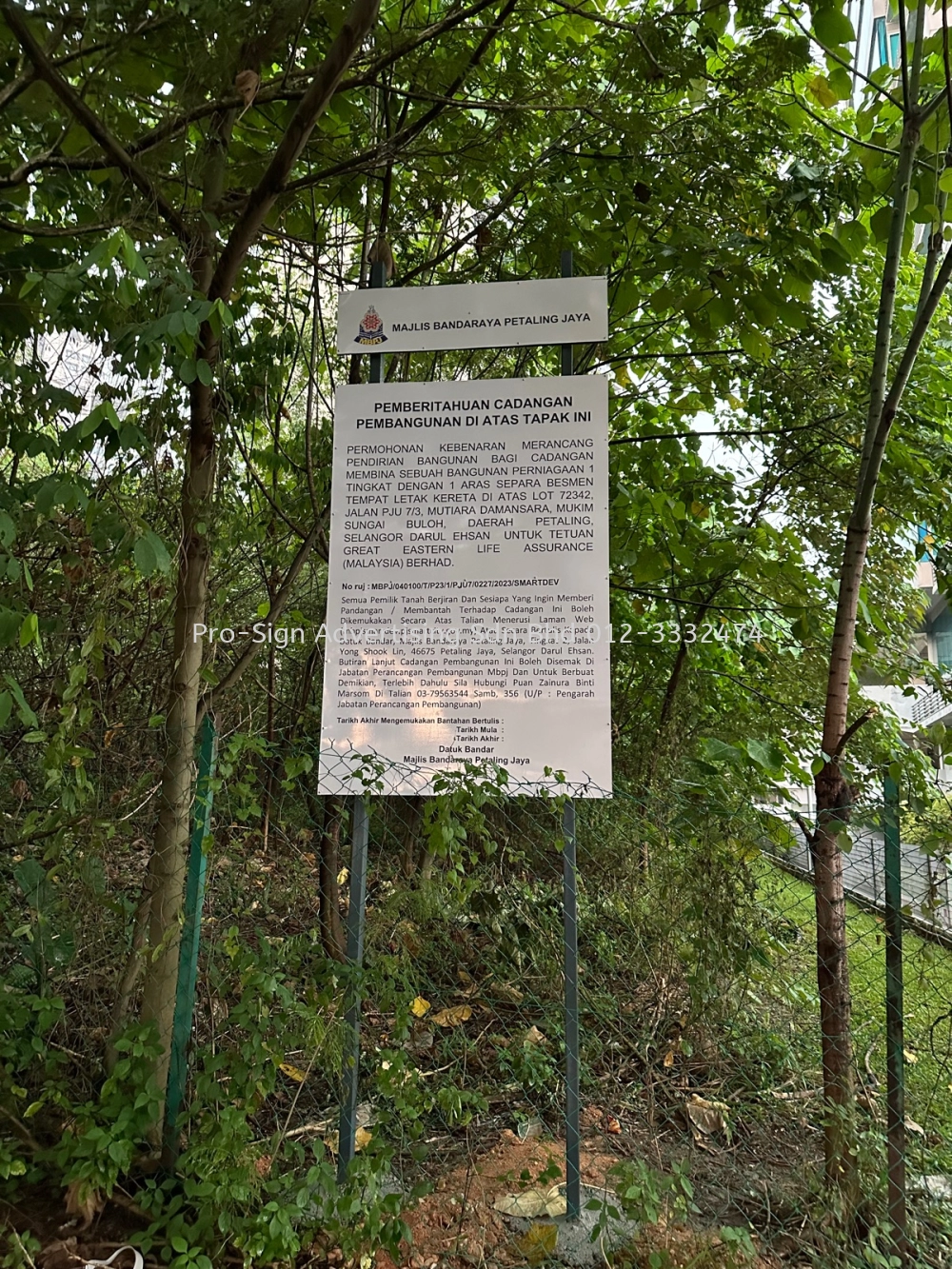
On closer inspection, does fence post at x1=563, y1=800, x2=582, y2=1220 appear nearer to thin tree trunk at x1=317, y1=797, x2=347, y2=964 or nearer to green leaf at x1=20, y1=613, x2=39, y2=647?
thin tree trunk at x1=317, y1=797, x2=347, y2=964

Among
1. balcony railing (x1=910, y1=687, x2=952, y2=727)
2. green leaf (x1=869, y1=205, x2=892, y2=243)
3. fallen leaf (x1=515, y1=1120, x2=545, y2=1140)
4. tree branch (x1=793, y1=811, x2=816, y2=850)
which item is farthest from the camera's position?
balcony railing (x1=910, y1=687, x2=952, y2=727)

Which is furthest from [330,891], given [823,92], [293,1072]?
[823,92]

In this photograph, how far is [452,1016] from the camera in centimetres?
366

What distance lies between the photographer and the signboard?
3.18 metres

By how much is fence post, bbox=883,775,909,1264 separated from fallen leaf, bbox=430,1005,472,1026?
1767 mm

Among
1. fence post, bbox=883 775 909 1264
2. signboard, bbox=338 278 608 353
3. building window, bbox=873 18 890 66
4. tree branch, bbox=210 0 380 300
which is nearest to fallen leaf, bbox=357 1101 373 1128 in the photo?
fence post, bbox=883 775 909 1264

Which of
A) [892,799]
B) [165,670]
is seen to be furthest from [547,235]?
[892,799]

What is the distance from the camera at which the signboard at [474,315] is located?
125 inches

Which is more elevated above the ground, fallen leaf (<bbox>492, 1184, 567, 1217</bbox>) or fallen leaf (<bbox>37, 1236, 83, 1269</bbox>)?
fallen leaf (<bbox>37, 1236, 83, 1269</bbox>)

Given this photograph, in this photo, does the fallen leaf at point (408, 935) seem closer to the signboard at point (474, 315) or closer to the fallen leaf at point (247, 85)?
the signboard at point (474, 315)

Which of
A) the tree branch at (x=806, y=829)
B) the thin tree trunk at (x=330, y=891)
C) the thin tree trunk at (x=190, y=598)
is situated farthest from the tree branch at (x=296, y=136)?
the tree branch at (x=806, y=829)

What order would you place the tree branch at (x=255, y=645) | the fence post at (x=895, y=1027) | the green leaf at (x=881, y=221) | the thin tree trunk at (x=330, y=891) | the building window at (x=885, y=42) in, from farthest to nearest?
the building window at (x=885, y=42), the thin tree trunk at (x=330, y=891), the tree branch at (x=255, y=645), the green leaf at (x=881, y=221), the fence post at (x=895, y=1027)

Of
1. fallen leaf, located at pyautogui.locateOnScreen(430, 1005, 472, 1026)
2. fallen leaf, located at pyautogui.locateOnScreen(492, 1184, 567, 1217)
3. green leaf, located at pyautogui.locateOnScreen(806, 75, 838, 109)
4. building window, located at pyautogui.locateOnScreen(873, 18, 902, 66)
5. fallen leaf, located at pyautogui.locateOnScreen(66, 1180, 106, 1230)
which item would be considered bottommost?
fallen leaf, located at pyautogui.locateOnScreen(492, 1184, 567, 1217)

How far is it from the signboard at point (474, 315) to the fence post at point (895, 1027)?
2.03 meters
